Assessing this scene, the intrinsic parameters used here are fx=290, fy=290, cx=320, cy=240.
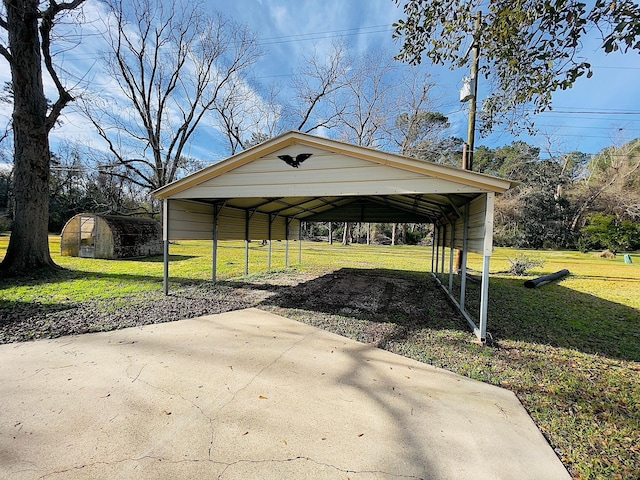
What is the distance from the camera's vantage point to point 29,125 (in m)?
7.48

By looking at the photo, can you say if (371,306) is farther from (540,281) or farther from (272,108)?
(272,108)

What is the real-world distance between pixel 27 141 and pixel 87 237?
5331 millimetres

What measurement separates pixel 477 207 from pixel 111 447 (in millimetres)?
5160

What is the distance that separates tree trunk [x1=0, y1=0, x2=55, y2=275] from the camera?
7320 millimetres

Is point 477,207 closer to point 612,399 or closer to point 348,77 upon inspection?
point 612,399

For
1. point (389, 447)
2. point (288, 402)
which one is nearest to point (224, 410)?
point (288, 402)

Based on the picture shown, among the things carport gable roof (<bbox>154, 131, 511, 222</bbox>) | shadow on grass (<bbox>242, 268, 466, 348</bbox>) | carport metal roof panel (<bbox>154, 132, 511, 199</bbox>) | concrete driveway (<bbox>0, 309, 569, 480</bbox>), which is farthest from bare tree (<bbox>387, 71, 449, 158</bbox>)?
concrete driveway (<bbox>0, 309, 569, 480</bbox>)

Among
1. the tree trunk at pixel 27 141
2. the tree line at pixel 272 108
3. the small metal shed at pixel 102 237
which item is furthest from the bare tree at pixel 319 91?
the tree trunk at pixel 27 141

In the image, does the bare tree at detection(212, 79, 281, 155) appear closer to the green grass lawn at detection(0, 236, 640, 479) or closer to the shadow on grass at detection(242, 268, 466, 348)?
the green grass lawn at detection(0, 236, 640, 479)

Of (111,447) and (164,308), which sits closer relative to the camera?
(111,447)

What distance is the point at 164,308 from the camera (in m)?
5.14

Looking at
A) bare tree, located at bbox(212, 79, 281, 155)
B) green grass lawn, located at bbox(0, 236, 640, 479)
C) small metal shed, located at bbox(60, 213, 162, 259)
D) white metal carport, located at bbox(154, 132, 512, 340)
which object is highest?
bare tree, located at bbox(212, 79, 281, 155)

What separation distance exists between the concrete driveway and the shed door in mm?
10108

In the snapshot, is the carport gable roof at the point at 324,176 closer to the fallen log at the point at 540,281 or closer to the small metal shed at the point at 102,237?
the fallen log at the point at 540,281
